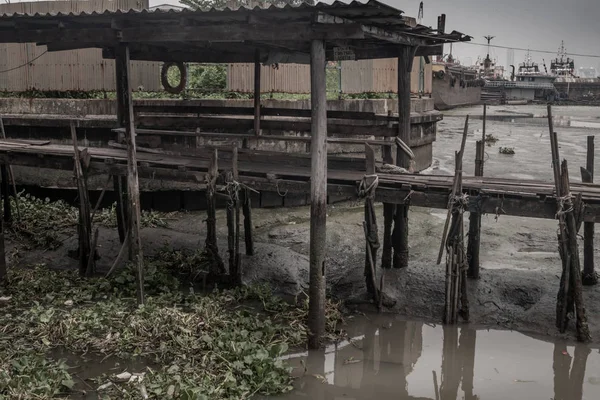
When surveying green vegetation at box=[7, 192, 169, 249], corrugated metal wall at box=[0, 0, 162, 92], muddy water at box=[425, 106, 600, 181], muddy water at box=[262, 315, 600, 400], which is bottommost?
muddy water at box=[262, 315, 600, 400]

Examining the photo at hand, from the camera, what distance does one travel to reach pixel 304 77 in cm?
1766

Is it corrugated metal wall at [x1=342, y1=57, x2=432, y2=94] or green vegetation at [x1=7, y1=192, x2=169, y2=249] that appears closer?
green vegetation at [x1=7, y1=192, x2=169, y2=249]

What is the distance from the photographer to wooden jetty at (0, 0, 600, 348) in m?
8.52

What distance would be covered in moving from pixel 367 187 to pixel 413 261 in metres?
2.86

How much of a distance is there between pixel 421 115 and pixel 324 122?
33.6 ft

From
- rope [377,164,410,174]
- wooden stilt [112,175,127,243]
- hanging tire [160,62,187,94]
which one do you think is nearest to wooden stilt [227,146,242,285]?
rope [377,164,410,174]

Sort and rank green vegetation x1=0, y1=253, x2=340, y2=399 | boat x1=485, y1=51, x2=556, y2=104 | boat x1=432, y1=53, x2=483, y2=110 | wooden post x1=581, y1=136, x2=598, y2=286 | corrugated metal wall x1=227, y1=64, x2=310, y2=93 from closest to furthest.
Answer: green vegetation x1=0, y1=253, x2=340, y2=399, wooden post x1=581, y1=136, x2=598, y2=286, corrugated metal wall x1=227, y1=64, x2=310, y2=93, boat x1=432, y1=53, x2=483, y2=110, boat x1=485, y1=51, x2=556, y2=104

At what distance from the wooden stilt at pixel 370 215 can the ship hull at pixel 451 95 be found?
32917 mm

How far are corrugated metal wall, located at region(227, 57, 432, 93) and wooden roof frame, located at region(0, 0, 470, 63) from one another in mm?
5159

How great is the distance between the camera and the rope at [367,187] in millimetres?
9555

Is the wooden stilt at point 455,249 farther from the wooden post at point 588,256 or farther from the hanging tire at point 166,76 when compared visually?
the hanging tire at point 166,76

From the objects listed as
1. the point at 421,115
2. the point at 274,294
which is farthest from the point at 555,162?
the point at 421,115

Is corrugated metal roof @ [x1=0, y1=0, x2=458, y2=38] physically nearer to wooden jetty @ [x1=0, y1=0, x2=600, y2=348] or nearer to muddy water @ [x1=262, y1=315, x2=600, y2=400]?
wooden jetty @ [x1=0, y1=0, x2=600, y2=348]

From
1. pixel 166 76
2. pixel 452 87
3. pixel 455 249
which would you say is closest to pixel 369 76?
pixel 166 76
